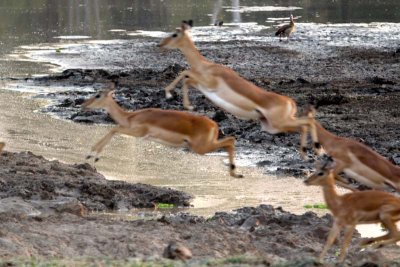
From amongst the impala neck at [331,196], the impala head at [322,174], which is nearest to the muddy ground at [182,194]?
the impala neck at [331,196]

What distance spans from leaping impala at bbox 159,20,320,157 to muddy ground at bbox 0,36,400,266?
1190mm

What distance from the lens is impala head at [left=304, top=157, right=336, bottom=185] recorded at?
913 cm

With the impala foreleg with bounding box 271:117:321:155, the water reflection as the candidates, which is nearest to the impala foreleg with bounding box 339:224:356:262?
the impala foreleg with bounding box 271:117:321:155

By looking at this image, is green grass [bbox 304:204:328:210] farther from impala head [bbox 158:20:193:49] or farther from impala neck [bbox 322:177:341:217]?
impala head [bbox 158:20:193:49]

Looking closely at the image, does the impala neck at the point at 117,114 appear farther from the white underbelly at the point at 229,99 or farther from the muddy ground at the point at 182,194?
the muddy ground at the point at 182,194

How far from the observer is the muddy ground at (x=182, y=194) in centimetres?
1041

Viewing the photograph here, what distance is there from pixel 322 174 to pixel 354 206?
0.40 m

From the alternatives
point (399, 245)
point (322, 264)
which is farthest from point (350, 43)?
point (322, 264)

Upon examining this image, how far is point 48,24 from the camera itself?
4691 centimetres

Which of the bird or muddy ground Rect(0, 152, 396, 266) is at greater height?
muddy ground Rect(0, 152, 396, 266)

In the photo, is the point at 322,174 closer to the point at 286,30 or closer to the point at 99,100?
the point at 99,100

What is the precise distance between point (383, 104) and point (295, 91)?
8.68 ft

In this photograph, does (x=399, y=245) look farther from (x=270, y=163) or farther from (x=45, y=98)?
(x=45, y=98)

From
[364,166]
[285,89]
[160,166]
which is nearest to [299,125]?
[364,166]
